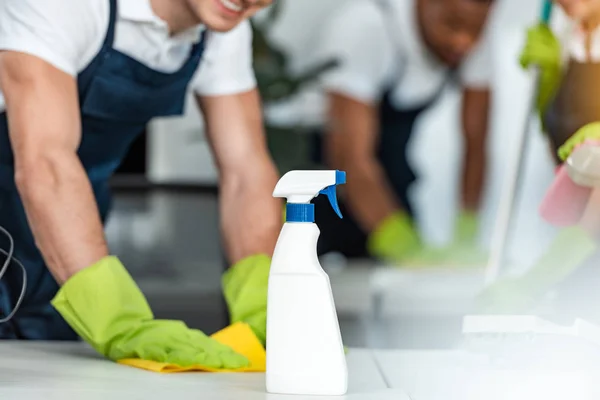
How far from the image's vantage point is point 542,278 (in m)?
1.48

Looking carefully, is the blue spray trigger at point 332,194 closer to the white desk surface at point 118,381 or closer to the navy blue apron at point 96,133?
the white desk surface at point 118,381

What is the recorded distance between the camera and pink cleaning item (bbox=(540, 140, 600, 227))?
4.45ft

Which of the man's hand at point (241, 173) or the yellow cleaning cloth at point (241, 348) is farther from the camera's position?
the man's hand at point (241, 173)

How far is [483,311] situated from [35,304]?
0.62 m

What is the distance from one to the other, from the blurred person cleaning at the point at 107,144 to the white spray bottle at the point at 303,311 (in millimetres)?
192

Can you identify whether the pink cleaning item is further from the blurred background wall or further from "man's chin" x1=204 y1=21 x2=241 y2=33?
the blurred background wall

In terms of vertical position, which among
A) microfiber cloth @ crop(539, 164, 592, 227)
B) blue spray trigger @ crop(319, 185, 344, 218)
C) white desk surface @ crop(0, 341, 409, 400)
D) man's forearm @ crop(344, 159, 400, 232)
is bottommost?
man's forearm @ crop(344, 159, 400, 232)

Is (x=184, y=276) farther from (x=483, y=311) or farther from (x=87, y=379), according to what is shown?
(x=87, y=379)

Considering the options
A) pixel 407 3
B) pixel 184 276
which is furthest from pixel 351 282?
pixel 407 3

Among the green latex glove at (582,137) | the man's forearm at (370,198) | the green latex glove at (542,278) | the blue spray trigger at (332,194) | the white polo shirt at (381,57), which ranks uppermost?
the blue spray trigger at (332,194)

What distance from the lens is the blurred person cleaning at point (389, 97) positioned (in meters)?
2.93

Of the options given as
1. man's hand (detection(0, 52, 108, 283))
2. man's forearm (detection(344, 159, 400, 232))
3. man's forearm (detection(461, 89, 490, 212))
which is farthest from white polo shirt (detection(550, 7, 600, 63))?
man's forearm (detection(461, 89, 490, 212))

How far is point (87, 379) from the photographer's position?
1.07 meters

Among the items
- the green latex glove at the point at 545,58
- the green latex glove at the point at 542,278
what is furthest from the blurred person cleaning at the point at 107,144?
the green latex glove at the point at 545,58
